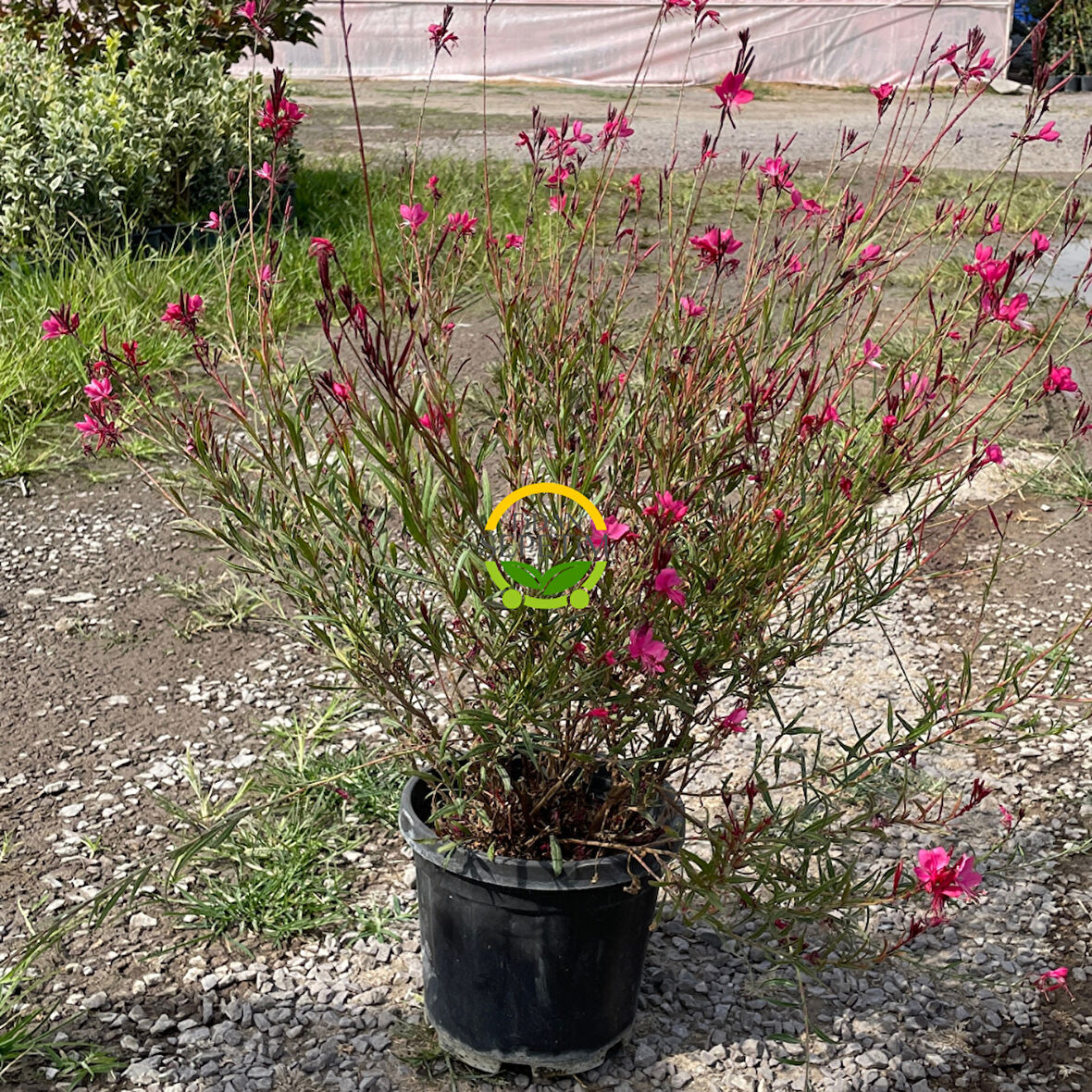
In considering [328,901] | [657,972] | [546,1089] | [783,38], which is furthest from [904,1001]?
[783,38]

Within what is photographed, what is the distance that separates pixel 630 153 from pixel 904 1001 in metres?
8.58

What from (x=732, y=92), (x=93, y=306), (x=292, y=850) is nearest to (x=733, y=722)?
(x=732, y=92)

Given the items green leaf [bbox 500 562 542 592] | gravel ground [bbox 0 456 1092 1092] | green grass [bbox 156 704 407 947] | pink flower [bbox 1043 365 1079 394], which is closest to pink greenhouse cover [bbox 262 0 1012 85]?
gravel ground [bbox 0 456 1092 1092]

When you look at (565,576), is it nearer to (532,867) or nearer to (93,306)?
(532,867)

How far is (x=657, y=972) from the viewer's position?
2582mm

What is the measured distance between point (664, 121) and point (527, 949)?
11.2m

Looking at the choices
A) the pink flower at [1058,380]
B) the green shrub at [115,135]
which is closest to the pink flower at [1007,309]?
the pink flower at [1058,380]

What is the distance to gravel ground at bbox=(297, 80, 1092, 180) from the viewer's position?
32.9 feet

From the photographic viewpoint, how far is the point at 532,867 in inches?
82.7

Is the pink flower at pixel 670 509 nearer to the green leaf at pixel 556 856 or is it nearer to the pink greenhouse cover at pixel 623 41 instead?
the green leaf at pixel 556 856

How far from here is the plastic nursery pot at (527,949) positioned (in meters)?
2.13

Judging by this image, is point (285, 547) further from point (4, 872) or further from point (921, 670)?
point (921, 670)

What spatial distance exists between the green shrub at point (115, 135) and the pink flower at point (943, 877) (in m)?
4.52

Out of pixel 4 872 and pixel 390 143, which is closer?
pixel 4 872
